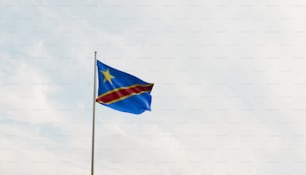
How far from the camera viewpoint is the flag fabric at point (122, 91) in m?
27.1

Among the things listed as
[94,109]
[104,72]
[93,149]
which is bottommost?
[93,149]

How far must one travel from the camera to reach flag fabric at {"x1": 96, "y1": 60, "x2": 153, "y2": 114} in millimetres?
27109

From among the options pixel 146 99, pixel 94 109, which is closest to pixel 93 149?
pixel 94 109

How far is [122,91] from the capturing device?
89.6 feet

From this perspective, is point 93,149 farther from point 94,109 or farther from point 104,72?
point 104,72

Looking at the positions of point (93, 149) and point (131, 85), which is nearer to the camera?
point (93, 149)

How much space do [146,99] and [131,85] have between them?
3.29ft

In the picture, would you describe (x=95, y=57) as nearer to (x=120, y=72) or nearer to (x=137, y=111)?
(x=120, y=72)

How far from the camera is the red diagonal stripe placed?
27016 mm

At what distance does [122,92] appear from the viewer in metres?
27.3

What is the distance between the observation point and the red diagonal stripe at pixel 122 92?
88.6 feet

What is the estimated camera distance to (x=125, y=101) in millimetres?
27281

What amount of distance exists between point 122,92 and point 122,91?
0.05m

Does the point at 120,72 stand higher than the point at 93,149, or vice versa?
the point at 120,72
